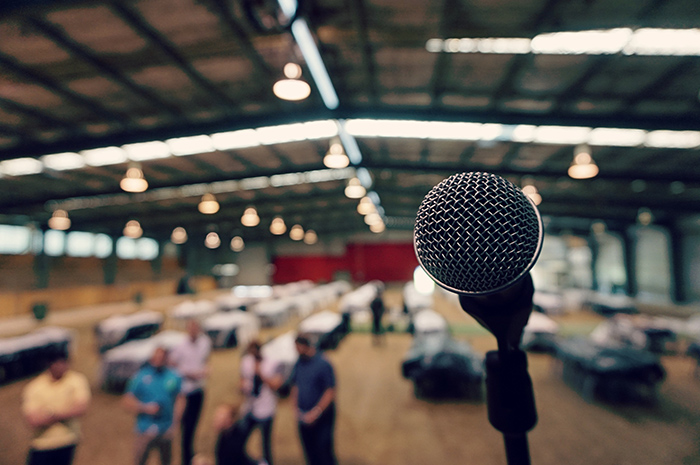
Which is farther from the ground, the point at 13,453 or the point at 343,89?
the point at 343,89

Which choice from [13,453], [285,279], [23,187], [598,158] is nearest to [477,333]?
[598,158]

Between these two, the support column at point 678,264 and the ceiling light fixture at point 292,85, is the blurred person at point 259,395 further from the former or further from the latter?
the support column at point 678,264

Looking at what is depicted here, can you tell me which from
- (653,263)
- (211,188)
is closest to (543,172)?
(211,188)

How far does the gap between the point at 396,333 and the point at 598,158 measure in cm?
853

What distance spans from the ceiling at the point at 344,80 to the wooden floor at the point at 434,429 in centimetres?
445

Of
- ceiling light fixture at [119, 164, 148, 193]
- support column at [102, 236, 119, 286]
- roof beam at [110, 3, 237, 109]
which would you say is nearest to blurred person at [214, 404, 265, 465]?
ceiling light fixture at [119, 164, 148, 193]

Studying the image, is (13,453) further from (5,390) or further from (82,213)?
(82,213)

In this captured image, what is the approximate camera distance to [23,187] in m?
12.0

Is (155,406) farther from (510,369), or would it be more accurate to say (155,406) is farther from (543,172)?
(543,172)

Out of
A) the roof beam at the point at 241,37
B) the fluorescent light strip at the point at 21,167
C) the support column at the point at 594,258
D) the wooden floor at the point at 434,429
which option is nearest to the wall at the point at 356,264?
the support column at the point at 594,258

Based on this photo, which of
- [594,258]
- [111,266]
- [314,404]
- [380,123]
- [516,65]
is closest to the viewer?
[314,404]

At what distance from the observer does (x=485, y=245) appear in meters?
0.57

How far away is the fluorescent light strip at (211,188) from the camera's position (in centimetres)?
1379

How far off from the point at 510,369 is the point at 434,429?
530 centimetres
